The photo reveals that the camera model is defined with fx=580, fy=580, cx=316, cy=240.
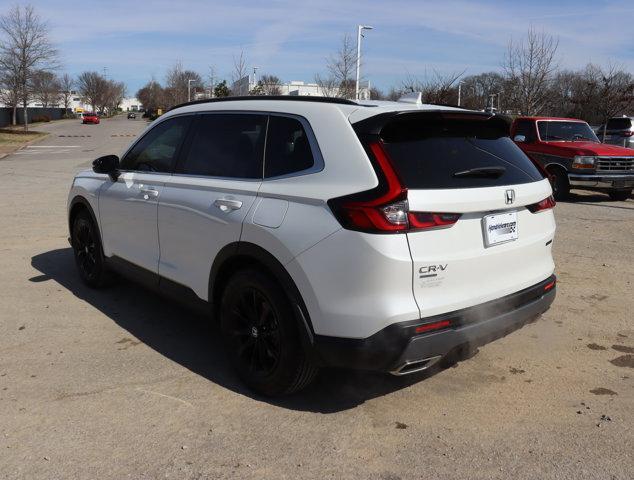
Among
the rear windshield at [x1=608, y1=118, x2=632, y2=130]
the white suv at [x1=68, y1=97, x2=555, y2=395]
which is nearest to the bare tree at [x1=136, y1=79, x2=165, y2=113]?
the rear windshield at [x1=608, y1=118, x2=632, y2=130]

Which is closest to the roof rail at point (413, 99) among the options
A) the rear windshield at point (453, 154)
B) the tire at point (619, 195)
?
the rear windshield at point (453, 154)

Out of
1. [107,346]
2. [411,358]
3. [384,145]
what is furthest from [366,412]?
[107,346]

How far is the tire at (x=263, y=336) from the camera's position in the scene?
3260 mm

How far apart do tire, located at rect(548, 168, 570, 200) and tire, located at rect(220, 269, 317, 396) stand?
10.7m

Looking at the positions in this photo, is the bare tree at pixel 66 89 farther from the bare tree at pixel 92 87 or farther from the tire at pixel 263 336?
the tire at pixel 263 336

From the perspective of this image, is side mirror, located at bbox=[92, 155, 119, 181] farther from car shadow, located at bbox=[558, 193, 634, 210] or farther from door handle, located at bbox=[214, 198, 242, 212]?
car shadow, located at bbox=[558, 193, 634, 210]

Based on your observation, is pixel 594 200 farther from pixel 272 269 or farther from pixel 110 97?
pixel 110 97

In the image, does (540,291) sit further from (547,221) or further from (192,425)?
(192,425)

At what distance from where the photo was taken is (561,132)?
1326 cm

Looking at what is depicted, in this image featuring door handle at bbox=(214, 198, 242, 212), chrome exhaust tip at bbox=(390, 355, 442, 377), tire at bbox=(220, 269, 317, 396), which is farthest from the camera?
door handle at bbox=(214, 198, 242, 212)

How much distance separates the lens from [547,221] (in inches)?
147

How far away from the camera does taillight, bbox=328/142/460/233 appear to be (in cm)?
285

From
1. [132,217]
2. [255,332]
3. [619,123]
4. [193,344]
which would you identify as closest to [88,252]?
[132,217]

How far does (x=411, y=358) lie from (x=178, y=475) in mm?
1280
